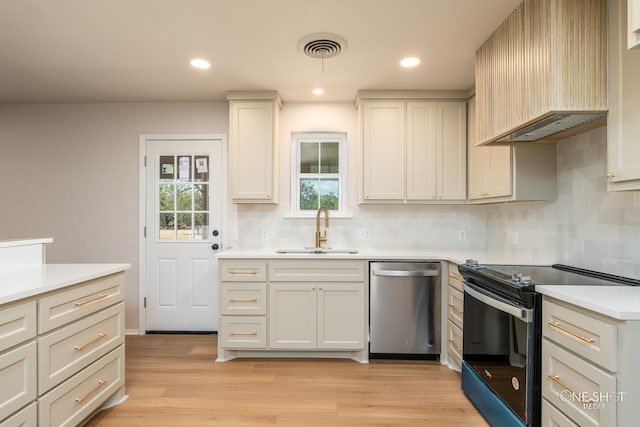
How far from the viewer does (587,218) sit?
2.22 metres

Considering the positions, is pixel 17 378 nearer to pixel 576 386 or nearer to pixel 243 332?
pixel 243 332

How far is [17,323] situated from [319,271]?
195cm

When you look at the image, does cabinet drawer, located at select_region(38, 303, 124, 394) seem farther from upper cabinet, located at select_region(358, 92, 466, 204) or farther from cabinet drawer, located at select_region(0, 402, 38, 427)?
upper cabinet, located at select_region(358, 92, 466, 204)

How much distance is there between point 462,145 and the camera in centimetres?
332

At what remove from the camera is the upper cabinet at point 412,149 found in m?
3.32

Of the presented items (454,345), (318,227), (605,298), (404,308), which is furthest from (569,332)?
(318,227)

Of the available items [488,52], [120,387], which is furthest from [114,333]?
[488,52]

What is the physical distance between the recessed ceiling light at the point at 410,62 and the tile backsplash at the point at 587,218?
1201mm

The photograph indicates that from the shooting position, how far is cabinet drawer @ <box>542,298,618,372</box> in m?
1.28

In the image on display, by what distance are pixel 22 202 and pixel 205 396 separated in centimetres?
300

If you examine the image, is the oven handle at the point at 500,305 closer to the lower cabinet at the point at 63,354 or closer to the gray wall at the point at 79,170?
the lower cabinet at the point at 63,354

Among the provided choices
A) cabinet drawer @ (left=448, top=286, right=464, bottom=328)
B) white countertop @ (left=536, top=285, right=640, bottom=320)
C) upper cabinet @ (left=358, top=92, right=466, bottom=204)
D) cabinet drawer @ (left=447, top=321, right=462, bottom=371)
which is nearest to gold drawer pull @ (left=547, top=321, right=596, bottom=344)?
white countertop @ (left=536, top=285, right=640, bottom=320)

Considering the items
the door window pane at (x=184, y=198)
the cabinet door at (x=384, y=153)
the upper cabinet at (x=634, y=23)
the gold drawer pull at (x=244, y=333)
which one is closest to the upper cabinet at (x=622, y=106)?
the upper cabinet at (x=634, y=23)

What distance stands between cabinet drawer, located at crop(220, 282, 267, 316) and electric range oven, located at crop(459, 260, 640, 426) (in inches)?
62.0
